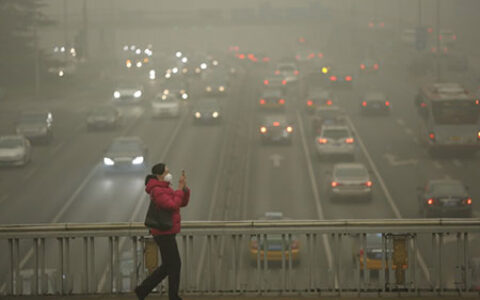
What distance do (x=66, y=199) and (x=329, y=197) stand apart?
11.4 meters

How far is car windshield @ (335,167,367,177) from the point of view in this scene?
46.3 metres

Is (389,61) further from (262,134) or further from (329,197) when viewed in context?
(329,197)

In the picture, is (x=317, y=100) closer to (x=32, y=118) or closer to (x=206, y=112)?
(x=206, y=112)

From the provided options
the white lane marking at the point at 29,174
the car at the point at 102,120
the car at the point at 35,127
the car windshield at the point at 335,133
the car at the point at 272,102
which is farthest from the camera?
the car at the point at 272,102

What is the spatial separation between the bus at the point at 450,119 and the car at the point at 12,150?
20.6 meters

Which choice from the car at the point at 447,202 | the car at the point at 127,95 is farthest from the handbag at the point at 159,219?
the car at the point at 127,95

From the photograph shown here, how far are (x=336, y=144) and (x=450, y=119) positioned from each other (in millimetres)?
6239

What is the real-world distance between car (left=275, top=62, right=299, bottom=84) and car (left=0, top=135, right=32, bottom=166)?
4821 centimetres

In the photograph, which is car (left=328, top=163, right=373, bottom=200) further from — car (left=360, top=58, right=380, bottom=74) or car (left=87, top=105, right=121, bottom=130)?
car (left=360, top=58, right=380, bottom=74)

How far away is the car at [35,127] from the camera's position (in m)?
61.8

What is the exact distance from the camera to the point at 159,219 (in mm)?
12258

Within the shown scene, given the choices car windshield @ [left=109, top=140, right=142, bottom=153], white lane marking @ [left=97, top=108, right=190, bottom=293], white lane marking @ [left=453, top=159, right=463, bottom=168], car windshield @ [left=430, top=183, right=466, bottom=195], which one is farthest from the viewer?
white lane marking @ [left=453, top=159, right=463, bottom=168]

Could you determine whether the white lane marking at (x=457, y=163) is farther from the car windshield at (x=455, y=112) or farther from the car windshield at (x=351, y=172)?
the car windshield at (x=351, y=172)

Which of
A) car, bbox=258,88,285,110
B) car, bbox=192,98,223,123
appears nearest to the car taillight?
car, bbox=192,98,223,123
